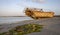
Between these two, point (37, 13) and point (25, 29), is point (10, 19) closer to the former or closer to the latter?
point (25, 29)

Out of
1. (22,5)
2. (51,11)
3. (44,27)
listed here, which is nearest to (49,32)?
(44,27)

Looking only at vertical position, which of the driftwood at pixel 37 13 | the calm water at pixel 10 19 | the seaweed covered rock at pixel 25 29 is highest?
the driftwood at pixel 37 13

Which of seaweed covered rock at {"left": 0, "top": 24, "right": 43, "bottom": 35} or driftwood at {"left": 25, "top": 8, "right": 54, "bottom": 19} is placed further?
driftwood at {"left": 25, "top": 8, "right": 54, "bottom": 19}

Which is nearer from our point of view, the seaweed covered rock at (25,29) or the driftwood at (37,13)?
the seaweed covered rock at (25,29)

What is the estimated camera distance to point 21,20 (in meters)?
1.73

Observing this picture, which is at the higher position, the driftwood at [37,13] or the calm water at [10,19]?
the driftwood at [37,13]

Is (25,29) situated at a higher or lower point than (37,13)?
lower

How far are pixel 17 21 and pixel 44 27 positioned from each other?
1.29 feet

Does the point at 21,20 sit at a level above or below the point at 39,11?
below

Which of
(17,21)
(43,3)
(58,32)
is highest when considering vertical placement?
(43,3)

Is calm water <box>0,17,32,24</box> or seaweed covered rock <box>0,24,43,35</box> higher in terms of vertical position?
calm water <box>0,17,32,24</box>

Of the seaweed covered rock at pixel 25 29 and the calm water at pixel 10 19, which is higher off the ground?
the calm water at pixel 10 19

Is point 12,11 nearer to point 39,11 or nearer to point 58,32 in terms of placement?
point 39,11

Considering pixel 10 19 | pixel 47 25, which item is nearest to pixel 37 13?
pixel 47 25
